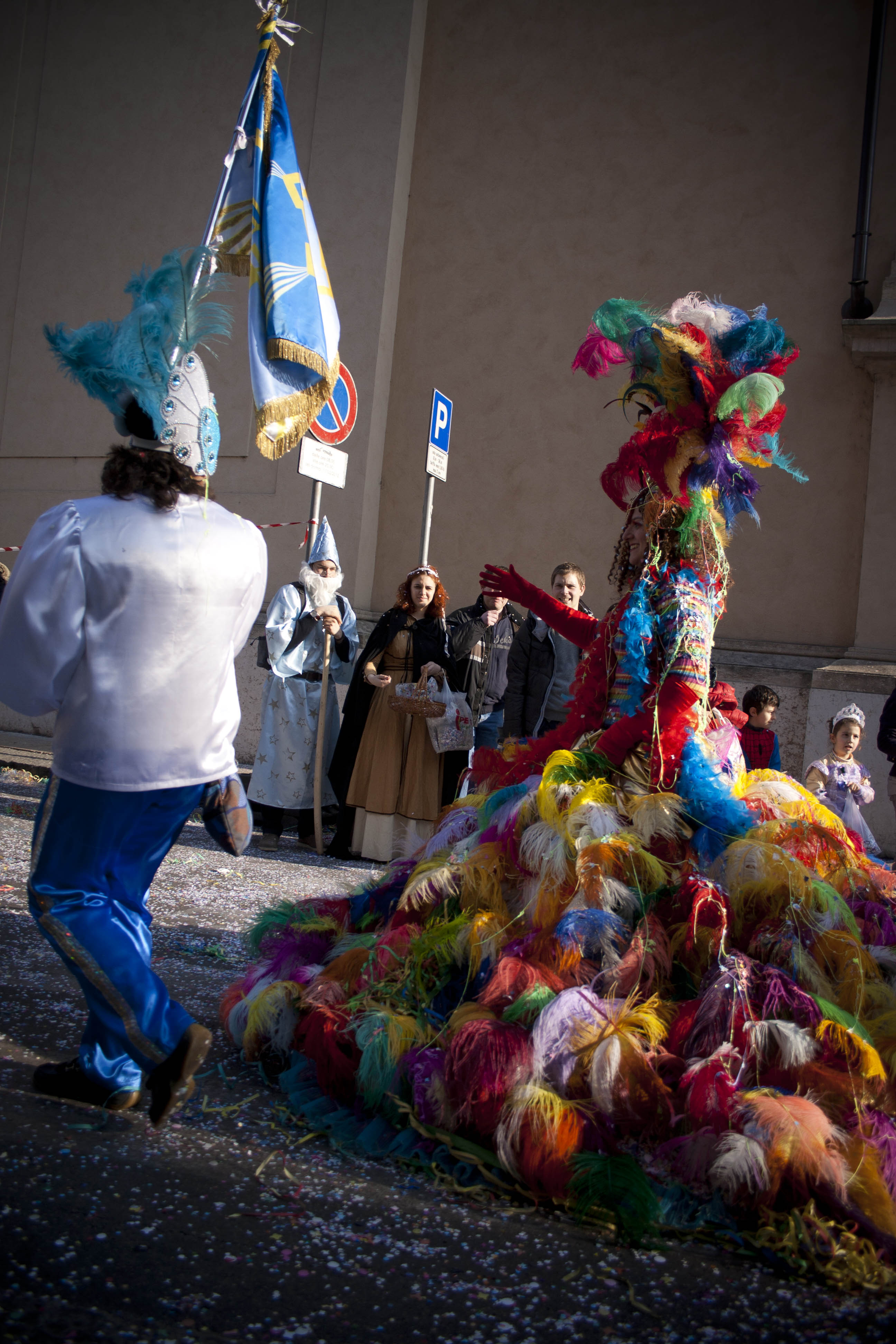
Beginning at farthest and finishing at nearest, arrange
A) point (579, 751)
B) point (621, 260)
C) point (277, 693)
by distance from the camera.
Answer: point (621, 260)
point (277, 693)
point (579, 751)

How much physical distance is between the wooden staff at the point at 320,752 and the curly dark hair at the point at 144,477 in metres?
3.98

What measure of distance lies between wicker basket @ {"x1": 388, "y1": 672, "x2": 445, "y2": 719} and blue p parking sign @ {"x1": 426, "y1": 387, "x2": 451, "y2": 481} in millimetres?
1373

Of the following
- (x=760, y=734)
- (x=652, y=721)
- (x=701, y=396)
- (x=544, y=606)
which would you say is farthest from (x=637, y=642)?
(x=760, y=734)

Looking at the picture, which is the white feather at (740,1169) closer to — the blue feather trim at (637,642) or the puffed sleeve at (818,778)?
the blue feather trim at (637,642)

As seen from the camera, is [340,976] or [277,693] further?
[277,693]

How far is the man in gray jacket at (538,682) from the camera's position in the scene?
242 inches

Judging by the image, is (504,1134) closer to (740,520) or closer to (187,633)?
(187,633)

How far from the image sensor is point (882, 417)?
773 cm

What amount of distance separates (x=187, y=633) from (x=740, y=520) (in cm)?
671

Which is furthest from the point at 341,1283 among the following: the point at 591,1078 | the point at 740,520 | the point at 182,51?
→ the point at 182,51

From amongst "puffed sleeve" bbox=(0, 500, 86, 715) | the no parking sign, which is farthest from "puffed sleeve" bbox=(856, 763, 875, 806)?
"puffed sleeve" bbox=(0, 500, 86, 715)

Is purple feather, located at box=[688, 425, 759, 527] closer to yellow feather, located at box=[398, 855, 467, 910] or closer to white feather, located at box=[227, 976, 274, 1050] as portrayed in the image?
yellow feather, located at box=[398, 855, 467, 910]

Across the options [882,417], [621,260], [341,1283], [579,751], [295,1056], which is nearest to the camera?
[341,1283]

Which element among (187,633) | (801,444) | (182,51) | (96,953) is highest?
(182,51)
